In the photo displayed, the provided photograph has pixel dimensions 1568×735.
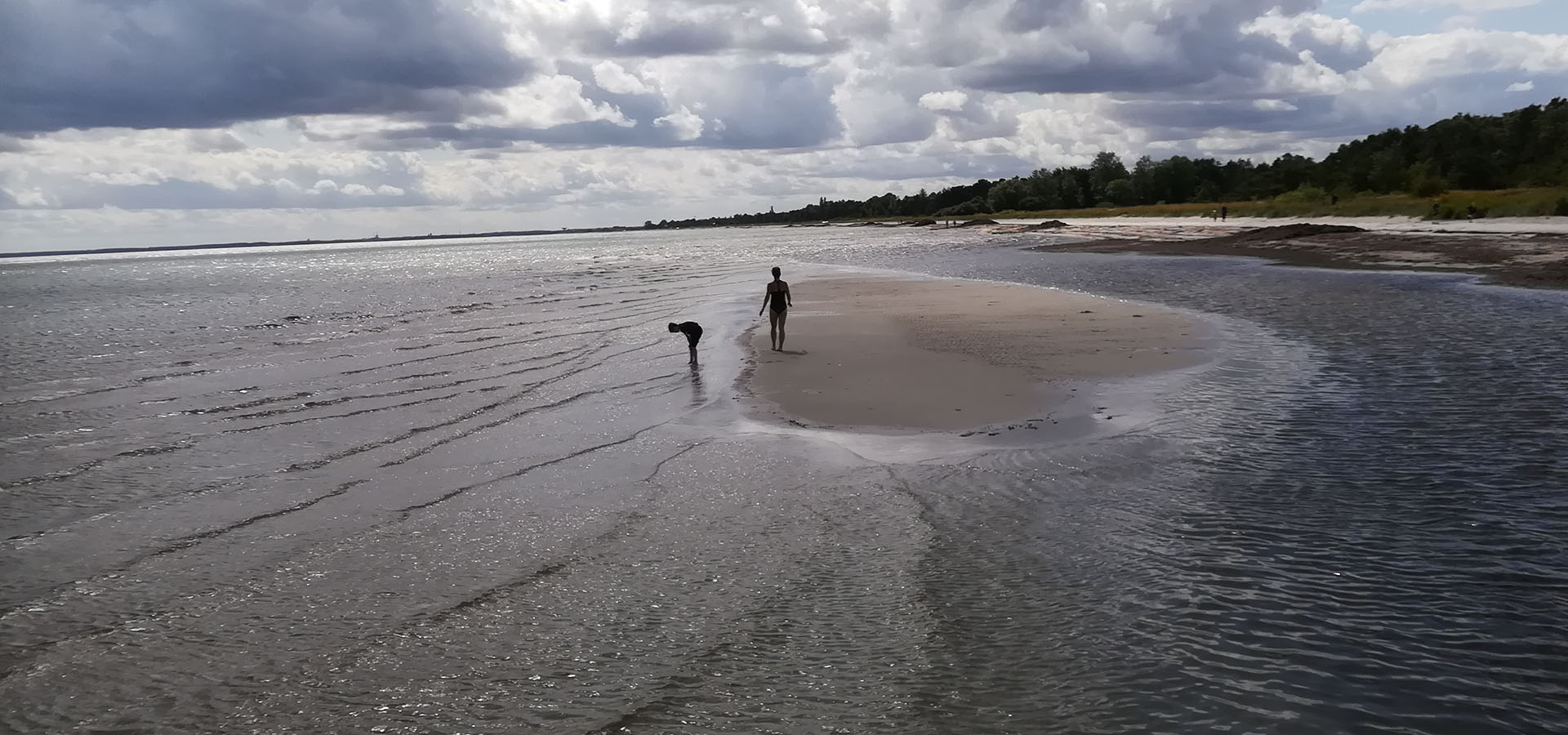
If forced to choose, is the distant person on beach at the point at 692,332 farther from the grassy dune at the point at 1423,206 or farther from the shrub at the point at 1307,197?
the shrub at the point at 1307,197

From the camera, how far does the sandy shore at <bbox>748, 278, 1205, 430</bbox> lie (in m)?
14.5

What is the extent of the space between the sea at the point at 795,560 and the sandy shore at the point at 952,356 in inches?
41.9

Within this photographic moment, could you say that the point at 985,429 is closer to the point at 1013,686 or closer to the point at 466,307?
the point at 1013,686

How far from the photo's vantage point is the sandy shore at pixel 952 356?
47.5 ft

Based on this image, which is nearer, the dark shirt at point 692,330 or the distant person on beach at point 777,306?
the dark shirt at point 692,330

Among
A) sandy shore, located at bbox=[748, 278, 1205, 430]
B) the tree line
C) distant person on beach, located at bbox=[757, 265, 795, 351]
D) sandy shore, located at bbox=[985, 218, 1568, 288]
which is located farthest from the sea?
the tree line

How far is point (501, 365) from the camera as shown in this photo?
21.3 meters

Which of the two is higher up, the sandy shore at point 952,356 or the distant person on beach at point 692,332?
the distant person on beach at point 692,332

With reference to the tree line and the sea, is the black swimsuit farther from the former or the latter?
the tree line

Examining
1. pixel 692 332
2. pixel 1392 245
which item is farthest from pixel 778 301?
pixel 1392 245

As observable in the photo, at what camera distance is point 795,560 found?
814 centimetres

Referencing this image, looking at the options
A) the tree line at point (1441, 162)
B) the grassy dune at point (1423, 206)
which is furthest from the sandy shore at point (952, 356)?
the tree line at point (1441, 162)

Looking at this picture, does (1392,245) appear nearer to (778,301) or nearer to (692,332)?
(778,301)

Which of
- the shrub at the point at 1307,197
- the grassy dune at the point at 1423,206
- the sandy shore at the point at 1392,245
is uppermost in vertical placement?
the shrub at the point at 1307,197
